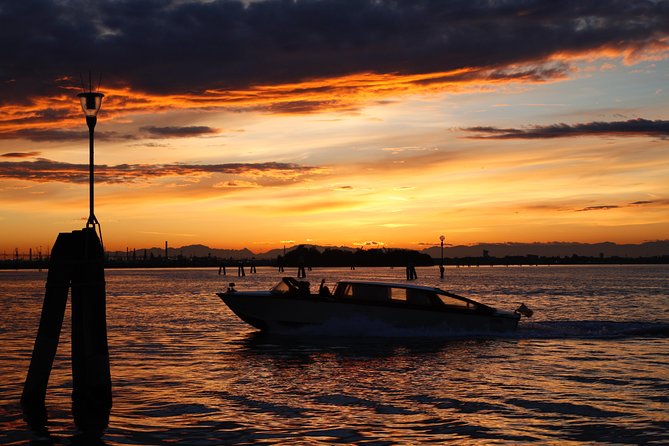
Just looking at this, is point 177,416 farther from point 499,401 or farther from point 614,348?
point 614,348

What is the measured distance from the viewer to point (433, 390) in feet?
65.2

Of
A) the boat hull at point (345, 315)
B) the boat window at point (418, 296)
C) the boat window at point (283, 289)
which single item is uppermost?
the boat window at point (283, 289)

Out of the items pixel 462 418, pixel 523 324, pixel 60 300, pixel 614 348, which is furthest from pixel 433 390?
pixel 523 324

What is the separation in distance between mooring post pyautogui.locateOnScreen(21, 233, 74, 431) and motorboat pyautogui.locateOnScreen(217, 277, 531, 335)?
51.4 ft

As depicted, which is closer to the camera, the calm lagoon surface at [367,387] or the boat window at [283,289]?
the calm lagoon surface at [367,387]

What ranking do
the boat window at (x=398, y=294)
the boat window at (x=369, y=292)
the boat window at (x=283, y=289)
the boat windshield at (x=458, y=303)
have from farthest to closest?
the boat windshield at (x=458, y=303) < the boat window at (x=398, y=294) < the boat window at (x=283, y=289) < the boat window at (x=369, y=292)

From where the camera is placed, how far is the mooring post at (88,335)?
1645cm

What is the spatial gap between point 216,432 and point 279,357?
12022 mm

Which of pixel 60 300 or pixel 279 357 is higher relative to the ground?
pixel 60 300

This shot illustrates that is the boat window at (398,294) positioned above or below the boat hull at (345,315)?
above

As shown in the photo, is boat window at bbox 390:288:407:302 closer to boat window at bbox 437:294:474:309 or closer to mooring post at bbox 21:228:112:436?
boat window at bbox 437:294:474:309

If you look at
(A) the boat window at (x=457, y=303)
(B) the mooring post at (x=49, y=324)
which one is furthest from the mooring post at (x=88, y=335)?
(A) the boat window at (x=457, y=303)

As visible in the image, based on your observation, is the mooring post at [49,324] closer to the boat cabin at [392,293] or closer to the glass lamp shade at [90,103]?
the glass lamp shade at [90,103]

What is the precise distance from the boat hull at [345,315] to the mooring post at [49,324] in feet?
51.3
